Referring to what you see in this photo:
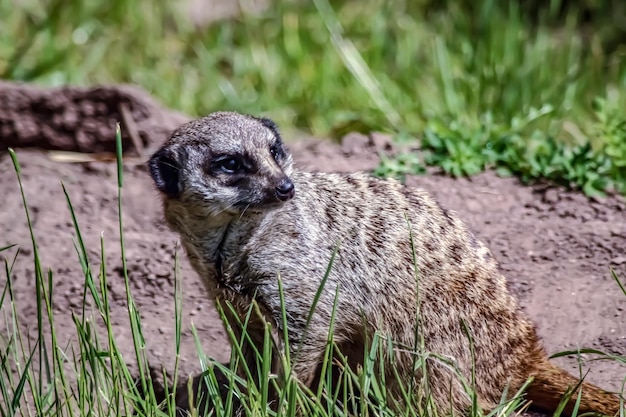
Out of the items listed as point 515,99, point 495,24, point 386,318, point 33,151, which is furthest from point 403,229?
point 495,24

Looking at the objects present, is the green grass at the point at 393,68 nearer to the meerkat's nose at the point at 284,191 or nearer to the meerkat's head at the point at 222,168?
the meerkat's head at the point at 222,168

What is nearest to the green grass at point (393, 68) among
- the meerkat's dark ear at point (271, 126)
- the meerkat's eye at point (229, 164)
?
the meerkat's dark ear at point (271, 126)

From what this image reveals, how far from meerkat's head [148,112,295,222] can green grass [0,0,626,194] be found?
41.8 inches

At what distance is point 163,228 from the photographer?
409cm

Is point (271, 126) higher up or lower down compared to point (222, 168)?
higher up

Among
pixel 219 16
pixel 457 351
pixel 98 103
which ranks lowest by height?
pixel 457 351

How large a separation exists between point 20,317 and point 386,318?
56.2 inches

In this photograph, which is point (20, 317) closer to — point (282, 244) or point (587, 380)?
point (282, 244)

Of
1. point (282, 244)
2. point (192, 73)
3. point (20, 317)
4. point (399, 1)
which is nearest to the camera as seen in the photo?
point (282, 244)

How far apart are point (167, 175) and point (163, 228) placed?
3.37ft

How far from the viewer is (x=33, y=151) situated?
4.59 metres

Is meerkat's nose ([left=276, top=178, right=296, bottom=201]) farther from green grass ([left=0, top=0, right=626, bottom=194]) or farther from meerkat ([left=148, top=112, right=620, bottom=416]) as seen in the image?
green grass ([left=0, top=0, right=626, bottom=194])

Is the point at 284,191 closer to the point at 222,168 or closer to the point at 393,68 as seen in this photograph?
the point at 222,168

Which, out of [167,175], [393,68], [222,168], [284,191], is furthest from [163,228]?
[393,68]
